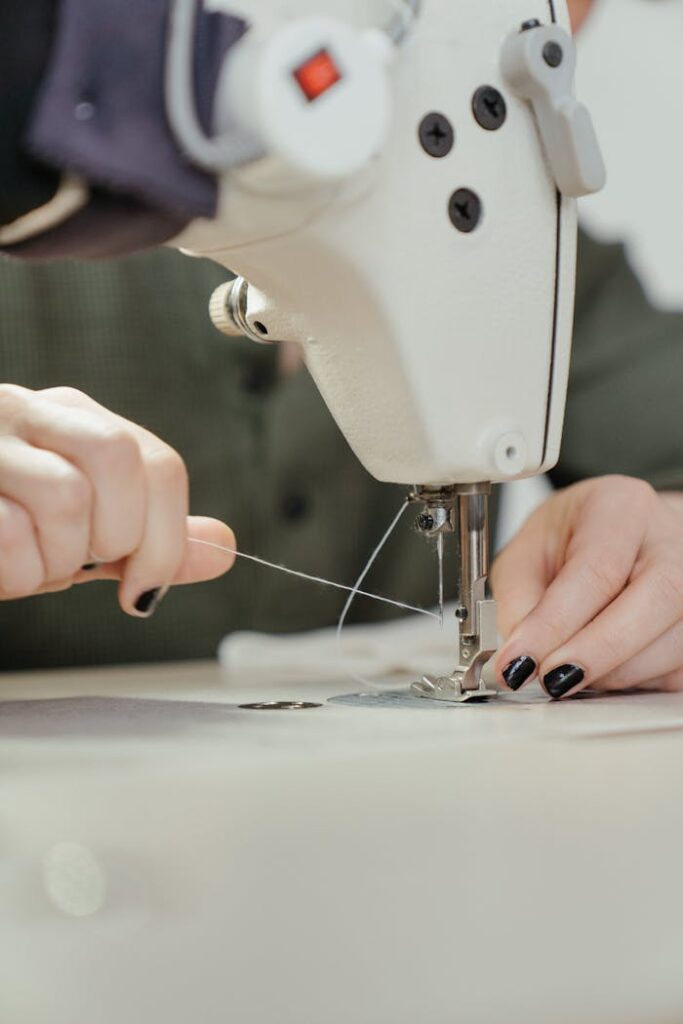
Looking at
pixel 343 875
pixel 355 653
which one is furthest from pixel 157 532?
pixel 355 653

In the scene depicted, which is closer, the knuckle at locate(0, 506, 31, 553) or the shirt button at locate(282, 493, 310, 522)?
the knuckle at locate(0, 506, 31, 553)

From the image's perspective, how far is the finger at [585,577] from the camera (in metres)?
0.79

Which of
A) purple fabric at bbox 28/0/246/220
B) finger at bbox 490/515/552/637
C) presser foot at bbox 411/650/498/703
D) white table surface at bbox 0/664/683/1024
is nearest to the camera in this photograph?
white table surface at bbox 0/664/683/1024

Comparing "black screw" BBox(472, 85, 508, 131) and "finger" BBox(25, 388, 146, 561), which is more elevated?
"black screw" BBox(472, 85, 508, 131)

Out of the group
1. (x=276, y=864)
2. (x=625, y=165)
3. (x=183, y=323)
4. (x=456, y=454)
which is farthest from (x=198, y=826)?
(x=625, y=165)

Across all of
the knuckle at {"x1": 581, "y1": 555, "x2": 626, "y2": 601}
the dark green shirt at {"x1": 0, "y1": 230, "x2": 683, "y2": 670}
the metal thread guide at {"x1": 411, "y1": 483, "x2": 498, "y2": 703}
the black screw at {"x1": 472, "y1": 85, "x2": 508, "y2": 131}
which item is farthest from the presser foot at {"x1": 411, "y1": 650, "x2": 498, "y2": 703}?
the dark green shirt at {"x1": 0, "y1": 230, "x2": 683, "y2": 670}

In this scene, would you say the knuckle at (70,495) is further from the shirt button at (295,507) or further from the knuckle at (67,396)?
the shirt button at (295,507)

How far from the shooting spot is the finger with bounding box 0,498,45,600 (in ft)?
2.08

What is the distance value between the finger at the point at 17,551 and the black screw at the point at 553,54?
0.41 meters

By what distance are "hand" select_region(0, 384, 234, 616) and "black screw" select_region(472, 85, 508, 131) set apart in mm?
269

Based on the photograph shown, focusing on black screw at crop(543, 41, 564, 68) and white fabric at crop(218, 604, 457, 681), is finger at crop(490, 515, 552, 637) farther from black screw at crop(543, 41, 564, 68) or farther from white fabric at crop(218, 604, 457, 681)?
black screw at crop(543, 41, 564, 68)

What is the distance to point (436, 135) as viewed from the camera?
686 mm

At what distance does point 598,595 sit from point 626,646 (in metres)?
0.06

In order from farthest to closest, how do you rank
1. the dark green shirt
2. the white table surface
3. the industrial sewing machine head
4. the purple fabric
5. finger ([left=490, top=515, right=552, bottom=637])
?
the dark green shirt
finger ([left=490, top=515, right=552, bottom=637])
the industrial sewing machine head
the purple fabric
the white table surface
